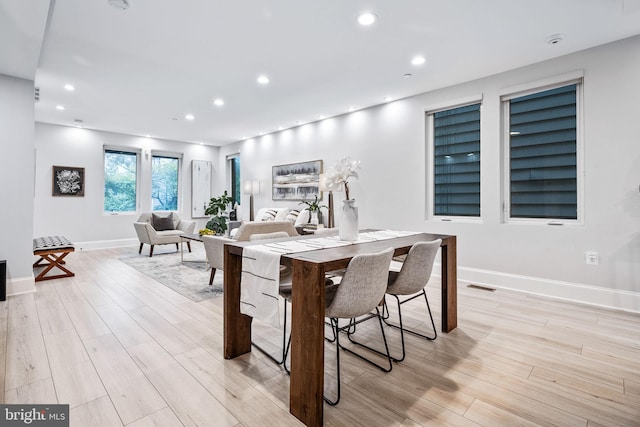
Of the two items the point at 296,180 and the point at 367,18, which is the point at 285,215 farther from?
the point at 367,18

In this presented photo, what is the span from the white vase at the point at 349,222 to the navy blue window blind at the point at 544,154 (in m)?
2.64

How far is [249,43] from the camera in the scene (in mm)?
3158

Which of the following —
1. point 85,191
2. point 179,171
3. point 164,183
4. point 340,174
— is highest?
point 179,171

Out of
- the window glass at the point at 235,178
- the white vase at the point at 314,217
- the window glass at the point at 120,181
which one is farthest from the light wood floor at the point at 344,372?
the window glass at the point at 235,178

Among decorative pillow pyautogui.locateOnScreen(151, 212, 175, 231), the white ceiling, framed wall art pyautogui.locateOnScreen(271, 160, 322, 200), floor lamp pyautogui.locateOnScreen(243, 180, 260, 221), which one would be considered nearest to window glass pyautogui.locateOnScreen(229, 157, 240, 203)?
floor lamp pyautogui.locateOnScreen(243, 180, 260, 221)

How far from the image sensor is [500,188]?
12.8 feet

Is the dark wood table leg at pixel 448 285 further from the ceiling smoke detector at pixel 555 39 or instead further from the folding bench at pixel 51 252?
the folding bench at pixel 51 252

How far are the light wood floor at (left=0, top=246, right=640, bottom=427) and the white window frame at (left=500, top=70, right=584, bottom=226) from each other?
1.04 m

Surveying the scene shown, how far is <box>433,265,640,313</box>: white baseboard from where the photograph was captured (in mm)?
3105

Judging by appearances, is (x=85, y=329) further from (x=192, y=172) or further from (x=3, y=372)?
(x=192, y=172)

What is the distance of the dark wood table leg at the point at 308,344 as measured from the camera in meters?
1.51

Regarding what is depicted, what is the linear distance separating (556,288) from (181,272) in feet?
16.2

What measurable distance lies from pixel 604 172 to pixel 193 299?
15.1 feet

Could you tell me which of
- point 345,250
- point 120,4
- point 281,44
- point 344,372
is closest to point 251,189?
point 281,44
